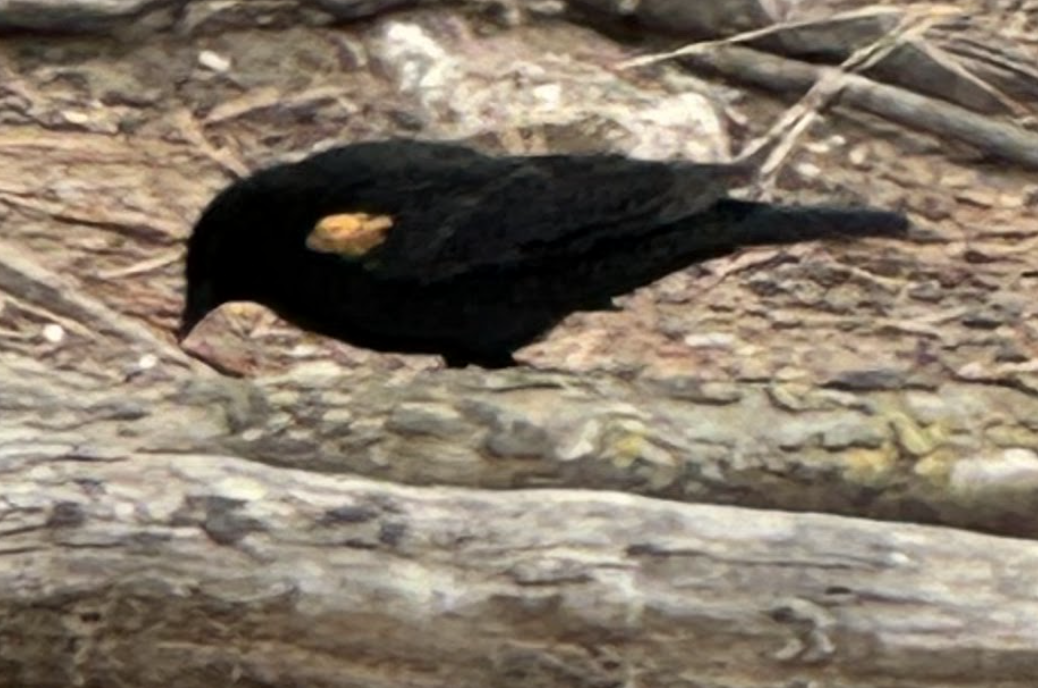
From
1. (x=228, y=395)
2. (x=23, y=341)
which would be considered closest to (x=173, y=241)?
(x=23, y=341)

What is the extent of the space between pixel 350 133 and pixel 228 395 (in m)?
1.05

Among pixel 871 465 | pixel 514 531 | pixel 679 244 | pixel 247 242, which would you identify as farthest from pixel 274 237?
pixel 871 465

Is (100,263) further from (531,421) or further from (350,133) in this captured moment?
(531,421)

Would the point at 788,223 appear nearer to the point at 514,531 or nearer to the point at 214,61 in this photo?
the point at 514,531

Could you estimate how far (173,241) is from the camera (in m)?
3.36

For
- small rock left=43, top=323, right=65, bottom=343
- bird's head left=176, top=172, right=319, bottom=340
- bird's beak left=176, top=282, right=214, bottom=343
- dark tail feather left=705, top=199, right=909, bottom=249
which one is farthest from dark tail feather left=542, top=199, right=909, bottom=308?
small rock left=43, top=323, right=65, bottom=343

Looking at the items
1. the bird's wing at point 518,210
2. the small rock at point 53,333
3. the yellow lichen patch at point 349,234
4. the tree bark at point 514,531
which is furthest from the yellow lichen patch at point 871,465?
the small rock at point 53,333

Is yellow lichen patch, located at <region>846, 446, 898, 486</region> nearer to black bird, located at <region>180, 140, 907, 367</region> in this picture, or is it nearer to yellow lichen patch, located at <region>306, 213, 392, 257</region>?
black bird, located at <region>180, 140, 907, 367</region>

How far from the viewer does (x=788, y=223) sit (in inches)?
122

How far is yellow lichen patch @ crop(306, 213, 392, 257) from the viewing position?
116 inches

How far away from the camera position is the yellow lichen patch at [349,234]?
9.71ft

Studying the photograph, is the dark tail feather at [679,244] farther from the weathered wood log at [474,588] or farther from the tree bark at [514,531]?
the weathered wood log at [474,588]

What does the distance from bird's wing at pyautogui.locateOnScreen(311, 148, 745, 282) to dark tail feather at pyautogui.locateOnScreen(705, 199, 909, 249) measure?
41 millimetres

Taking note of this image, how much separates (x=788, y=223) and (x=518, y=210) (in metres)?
0.41
